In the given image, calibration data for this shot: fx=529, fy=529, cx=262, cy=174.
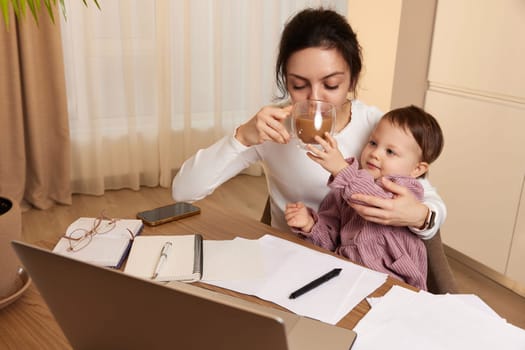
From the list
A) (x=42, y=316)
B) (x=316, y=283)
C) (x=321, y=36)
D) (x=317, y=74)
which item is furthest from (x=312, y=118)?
(x=42, y=316)

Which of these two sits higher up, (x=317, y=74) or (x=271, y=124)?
(x=317, y=74)

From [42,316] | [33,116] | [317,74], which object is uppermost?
[317,74]

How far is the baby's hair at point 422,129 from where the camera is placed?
143 centimetres

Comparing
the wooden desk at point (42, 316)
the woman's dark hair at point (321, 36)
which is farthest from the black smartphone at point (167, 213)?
the woman's dark hair at point (321, 36)

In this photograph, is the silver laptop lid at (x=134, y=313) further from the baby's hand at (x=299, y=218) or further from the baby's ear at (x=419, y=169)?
the baby's ear at (x=419, y=169)

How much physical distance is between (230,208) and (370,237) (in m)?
1.90

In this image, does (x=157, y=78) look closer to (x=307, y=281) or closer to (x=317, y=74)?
(x=317, y=74)

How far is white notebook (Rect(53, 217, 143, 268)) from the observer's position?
3.75 ft

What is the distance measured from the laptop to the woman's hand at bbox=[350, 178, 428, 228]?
642 millimetres

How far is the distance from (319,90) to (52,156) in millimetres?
2309

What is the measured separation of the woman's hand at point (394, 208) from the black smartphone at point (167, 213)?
0.43m

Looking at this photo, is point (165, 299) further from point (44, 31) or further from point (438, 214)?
point (44, 31)

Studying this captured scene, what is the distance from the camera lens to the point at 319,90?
4.86 feet

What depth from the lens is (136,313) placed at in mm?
569
